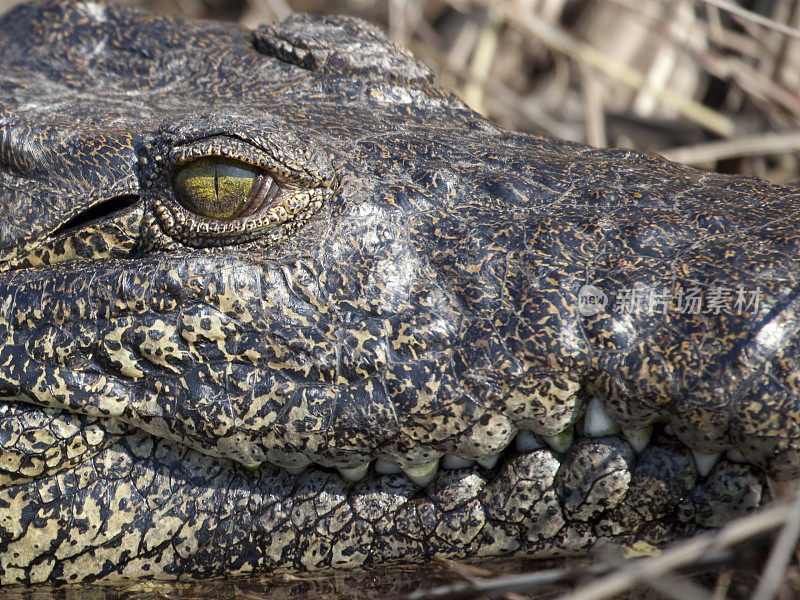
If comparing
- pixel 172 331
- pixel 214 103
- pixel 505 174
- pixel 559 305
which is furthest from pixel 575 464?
pixel 214 103

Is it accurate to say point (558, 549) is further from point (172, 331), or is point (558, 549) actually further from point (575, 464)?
point (172, 331)

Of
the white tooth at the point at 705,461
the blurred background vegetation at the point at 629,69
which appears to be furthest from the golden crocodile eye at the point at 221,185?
the blurred background vegetation at the point at 629,69

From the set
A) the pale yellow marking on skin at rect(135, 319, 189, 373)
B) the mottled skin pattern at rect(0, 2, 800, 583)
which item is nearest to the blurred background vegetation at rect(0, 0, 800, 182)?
the mottled skin pattern at rect(0, 2, 800, 583)

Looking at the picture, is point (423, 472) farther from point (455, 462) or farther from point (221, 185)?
point (221, 185)

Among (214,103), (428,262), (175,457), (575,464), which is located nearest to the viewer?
(575,464)

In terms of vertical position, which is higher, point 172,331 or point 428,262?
point 428,262

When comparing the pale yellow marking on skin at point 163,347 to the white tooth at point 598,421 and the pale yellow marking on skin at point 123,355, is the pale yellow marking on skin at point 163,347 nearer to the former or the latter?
the pale yellow marking on skin at point 123,355

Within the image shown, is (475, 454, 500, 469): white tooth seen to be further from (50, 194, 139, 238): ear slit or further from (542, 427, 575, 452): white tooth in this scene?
(50, 194, 139, 238): ear slit
